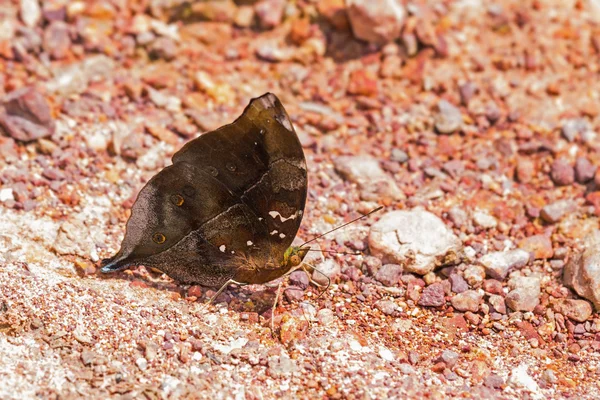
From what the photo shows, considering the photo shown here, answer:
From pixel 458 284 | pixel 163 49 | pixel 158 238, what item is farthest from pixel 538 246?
pixel 163 49

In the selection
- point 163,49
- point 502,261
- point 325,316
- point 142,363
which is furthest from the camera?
point 163,49

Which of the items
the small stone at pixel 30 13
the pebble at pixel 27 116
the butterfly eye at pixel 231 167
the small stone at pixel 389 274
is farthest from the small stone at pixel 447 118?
the small stone at pixel 30 13

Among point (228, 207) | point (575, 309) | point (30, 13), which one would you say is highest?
point (30, 13)

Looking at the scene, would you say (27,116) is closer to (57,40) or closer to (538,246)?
(57,40)

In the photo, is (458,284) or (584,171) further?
(584,171)

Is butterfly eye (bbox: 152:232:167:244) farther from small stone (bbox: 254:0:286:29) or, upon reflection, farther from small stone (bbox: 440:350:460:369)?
small stone (bbox: 254:0:286:29)

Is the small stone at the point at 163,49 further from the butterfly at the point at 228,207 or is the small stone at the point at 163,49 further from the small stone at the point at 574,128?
the small stone at the point at 574,128
